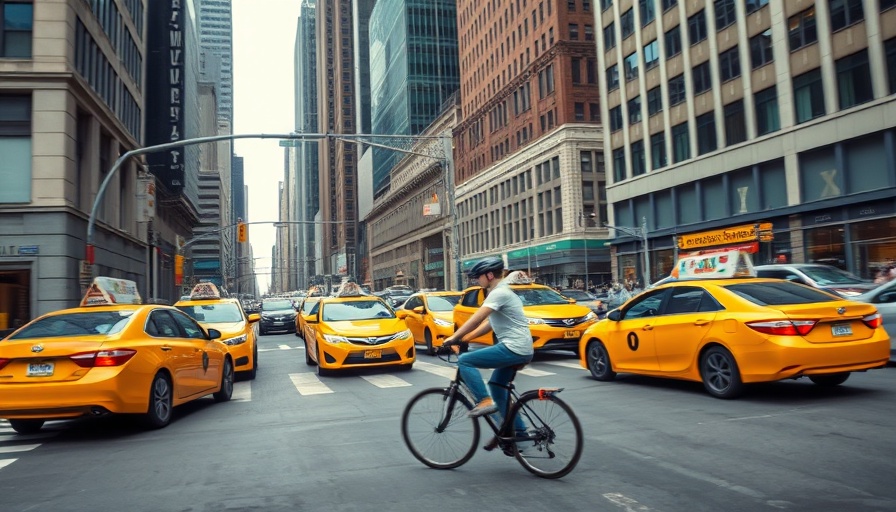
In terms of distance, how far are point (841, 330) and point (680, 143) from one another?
117 ft

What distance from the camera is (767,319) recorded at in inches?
338

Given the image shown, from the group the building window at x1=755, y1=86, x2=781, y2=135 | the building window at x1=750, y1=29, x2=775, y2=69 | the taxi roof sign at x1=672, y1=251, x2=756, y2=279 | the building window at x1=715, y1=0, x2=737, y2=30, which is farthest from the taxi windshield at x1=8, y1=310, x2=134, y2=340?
the building window at x1=715, y1=0, x2=737, y2=30

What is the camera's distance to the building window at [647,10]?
4484 cm

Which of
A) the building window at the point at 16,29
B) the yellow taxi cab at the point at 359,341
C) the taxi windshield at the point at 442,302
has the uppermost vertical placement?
the building window at the point at 16,29

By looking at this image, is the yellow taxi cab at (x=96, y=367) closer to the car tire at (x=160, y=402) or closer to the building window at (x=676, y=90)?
the car tire at (x=160, y=402)

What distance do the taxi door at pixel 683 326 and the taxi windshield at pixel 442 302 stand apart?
8976 millimetres

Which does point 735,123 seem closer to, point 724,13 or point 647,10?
point 724,13

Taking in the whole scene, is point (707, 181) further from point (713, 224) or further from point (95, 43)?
point (95, 43)

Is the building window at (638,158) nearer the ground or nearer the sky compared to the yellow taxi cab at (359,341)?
nearer the sky

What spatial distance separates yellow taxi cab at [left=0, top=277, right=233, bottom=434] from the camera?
775cm

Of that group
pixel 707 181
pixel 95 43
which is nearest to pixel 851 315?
pixel 95 43

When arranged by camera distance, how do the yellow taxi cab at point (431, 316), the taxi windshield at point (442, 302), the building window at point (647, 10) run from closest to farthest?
1. the yellow taxi cab at point (431, 316)
2. the taxi windshield at point (442, 302)
3. the building window at point (647, 10)

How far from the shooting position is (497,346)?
585 centimetres

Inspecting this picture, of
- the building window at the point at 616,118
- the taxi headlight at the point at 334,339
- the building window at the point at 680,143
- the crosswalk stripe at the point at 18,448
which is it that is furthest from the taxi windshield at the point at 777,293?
the building window at the point at 616,118
